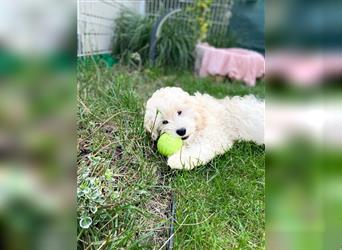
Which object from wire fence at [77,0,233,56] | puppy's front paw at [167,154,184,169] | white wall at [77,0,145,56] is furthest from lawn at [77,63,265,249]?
white wall at [77,0,145,56]

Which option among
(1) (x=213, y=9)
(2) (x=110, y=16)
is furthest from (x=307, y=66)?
(1) (x=213, y=9)

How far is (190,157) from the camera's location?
1.53 m

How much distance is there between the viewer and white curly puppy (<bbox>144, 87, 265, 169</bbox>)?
158 cm

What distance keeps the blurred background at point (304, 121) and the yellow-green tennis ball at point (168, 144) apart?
89cm

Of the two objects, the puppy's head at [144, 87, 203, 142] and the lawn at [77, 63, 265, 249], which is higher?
the puppy's head at [144, 87, 203, 142]

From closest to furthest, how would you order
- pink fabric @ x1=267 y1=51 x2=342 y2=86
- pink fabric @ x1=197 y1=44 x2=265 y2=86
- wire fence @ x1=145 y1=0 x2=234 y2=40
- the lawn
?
pink fabric @ x1=267 y1=51 x2=342 y2=86 → the lawn → pink fabric @ x1=197 y1=44 x2=265 y2=86 → wire fence @ x1=145 y1=0 x2=234 y2=40

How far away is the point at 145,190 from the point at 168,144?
300mm

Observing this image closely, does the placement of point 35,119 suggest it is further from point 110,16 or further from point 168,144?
point 110,16

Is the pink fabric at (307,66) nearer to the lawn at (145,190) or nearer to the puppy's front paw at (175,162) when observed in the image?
the lawn at (145,190)

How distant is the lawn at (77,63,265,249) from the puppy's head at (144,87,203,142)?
0.22ft

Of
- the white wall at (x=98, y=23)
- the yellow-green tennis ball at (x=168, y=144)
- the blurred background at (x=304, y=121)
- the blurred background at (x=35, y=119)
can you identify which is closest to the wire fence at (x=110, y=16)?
the white wall at (x=98, y=23)

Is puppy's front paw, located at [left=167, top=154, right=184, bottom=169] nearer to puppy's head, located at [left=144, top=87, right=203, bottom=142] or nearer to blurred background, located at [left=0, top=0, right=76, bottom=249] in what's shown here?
puppy's head, located at [left=144, top=87, right=203, bottom=142]

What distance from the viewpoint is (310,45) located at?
58 cm

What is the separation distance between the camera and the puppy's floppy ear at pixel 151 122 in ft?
5.35
